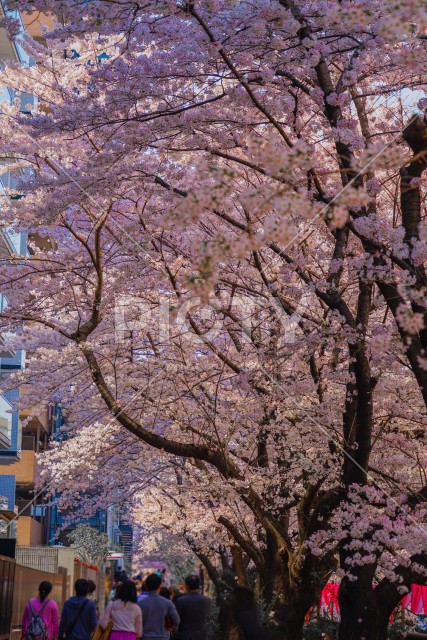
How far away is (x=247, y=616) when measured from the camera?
8.05 m

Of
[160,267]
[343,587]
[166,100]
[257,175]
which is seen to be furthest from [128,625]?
[257,175]

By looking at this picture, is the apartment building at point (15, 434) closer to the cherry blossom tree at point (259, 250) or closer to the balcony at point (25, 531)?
the balcony at point (25, 531)

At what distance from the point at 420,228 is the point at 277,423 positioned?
7404 mm

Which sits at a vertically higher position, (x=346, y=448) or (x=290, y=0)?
(x=290, y=0)

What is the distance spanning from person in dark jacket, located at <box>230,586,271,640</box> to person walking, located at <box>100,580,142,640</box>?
1.47 meters

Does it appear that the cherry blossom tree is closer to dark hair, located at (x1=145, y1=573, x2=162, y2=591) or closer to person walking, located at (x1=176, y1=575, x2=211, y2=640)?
person walking, located at (x1=176, y1=575, x2=211, y2=640)

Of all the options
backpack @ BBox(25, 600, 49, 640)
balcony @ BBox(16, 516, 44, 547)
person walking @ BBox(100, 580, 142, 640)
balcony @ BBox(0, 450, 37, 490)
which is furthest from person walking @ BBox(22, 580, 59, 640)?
balcony @ BBox(0, 450, 37, 490)

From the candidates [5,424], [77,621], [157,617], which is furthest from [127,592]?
[5,424]

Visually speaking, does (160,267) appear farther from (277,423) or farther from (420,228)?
(420,228)

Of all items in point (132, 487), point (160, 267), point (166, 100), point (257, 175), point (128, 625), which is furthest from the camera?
point (132, 487)

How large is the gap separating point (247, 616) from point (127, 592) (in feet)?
5.62

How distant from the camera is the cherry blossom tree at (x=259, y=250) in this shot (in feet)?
26.3

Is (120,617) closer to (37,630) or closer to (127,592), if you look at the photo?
(127,592)

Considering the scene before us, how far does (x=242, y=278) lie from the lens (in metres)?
14.2
